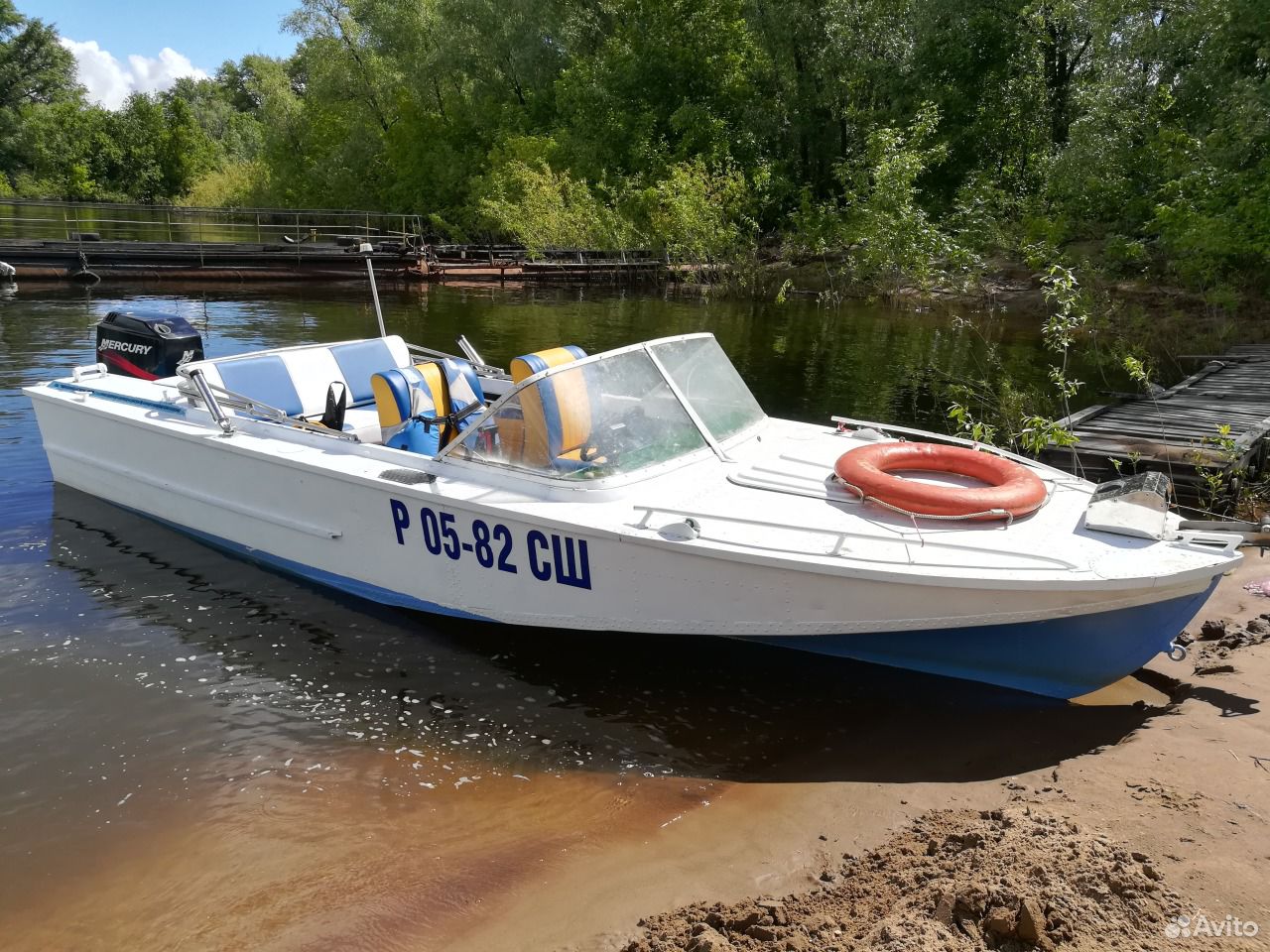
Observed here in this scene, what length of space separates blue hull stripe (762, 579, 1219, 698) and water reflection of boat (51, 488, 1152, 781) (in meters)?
0.29

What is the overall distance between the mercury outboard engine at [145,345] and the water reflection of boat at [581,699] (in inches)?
102

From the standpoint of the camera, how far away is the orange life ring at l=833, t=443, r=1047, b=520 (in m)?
4.79

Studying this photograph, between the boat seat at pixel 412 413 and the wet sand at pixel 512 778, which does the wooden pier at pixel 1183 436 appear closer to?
the wet sand at pixel 512 778

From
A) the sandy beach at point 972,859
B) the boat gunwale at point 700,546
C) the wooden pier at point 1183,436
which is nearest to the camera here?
the sandy beach at point 972,859

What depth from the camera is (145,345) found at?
843 centimetres

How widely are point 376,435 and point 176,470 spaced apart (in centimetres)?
153

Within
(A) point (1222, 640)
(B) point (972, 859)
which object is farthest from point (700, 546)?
(A) point (1222, 640)

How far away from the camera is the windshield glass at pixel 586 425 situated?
531 cm

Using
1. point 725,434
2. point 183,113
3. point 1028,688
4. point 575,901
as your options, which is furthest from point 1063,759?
point 183,113

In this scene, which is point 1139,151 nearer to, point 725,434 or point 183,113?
point 725,434

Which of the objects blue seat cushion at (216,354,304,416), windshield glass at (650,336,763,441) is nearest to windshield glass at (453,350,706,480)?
windshield glass at (650,336,763,441)

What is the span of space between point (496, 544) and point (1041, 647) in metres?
2.95

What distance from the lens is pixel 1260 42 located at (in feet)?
56.2
